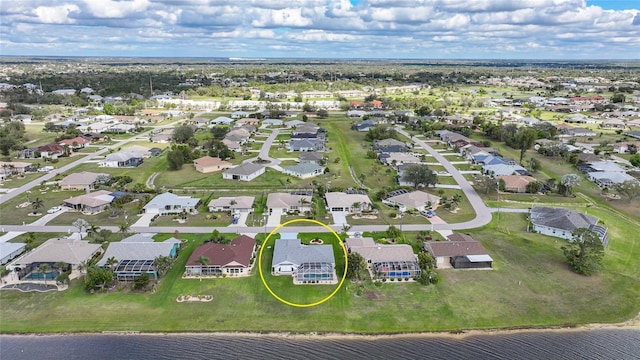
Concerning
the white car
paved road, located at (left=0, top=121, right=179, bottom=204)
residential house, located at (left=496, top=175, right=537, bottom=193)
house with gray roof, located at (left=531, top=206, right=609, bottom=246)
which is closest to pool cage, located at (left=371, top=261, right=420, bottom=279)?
house with gray roof, located at (left=531, top=206, right=609, bottom=246)

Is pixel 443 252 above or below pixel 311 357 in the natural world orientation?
above

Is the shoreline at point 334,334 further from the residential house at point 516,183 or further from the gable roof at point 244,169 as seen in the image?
the gable roof at point 244,169

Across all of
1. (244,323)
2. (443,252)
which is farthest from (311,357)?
(443,252)

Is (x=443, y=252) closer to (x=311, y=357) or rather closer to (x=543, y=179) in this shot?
(x=311, y=357)

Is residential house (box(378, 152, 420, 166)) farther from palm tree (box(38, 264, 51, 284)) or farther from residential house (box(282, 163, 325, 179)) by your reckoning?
palm tree (box(38, 264, 51, 284))

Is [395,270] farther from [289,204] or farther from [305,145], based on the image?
[305,145]

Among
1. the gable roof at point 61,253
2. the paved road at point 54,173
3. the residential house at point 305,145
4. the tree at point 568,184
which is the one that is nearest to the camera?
the gable roof at point 61,253

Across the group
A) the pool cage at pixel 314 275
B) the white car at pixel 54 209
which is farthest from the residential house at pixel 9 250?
the pool cage at pixel 314 275
